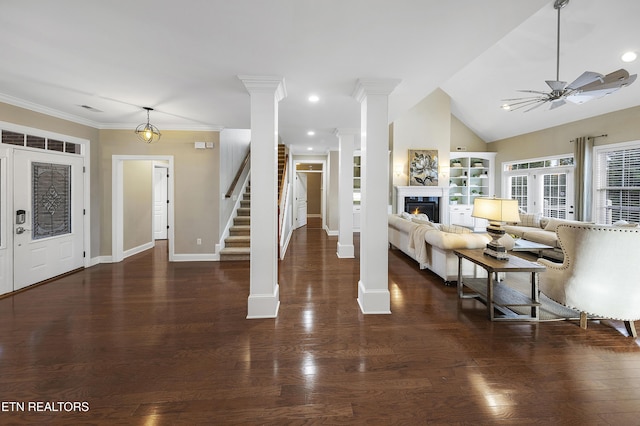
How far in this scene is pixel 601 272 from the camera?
8.10 feet

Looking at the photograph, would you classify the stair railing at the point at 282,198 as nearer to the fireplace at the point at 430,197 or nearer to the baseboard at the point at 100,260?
the baseboard at the point at 100,260

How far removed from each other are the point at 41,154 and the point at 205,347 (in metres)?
4.09

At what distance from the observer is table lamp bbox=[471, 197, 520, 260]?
2.96 meters

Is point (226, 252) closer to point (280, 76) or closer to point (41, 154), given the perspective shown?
point (41, 154)

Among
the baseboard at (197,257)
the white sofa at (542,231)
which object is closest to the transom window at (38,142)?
the baseboard at (197,257)

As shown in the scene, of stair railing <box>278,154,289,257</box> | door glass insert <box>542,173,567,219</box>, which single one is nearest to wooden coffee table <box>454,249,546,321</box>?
stair railing <box>278,154,289,257</box>

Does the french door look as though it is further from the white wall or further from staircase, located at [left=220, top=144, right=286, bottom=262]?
staircase, located at [left=220, top=144, right=286, bottom=262]

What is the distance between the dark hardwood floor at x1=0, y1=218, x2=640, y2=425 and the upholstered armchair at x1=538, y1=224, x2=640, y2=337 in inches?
10.0

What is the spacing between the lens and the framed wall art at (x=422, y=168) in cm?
850

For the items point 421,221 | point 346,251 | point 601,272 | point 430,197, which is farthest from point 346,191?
point 430,197

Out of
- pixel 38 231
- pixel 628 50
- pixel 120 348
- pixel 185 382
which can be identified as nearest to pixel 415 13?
pixel 185 382

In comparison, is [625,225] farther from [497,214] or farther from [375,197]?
[375,197]

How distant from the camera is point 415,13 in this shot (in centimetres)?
181

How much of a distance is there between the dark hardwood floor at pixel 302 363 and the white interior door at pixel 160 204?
3.88 meters
